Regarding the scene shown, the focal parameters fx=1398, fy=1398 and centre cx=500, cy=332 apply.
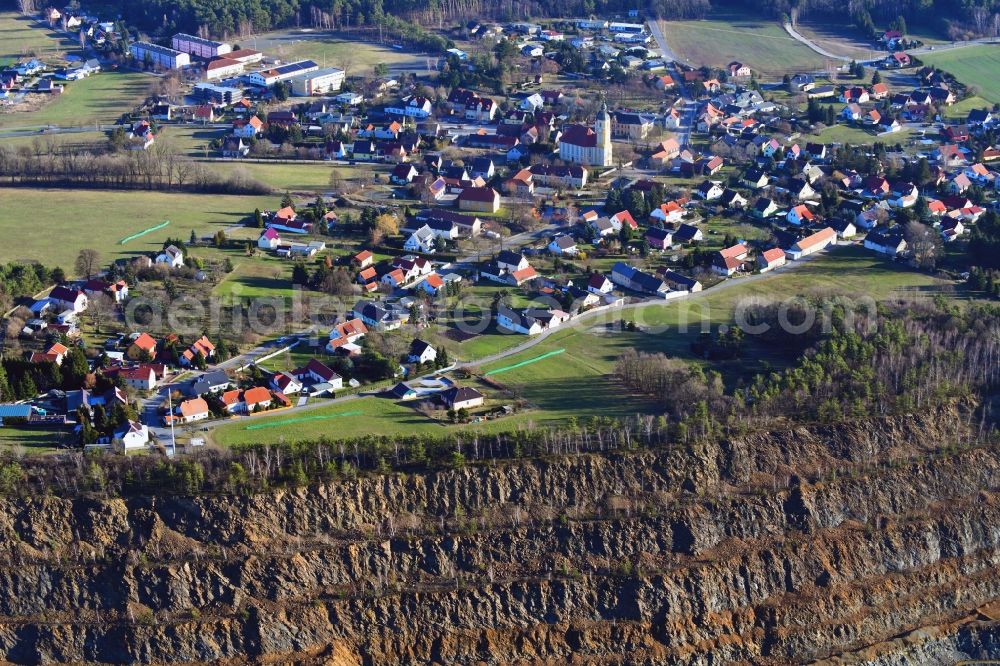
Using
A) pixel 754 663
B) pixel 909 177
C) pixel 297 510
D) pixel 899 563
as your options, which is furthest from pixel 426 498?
pixel 909 177

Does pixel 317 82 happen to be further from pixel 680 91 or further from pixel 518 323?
pixel 518 323

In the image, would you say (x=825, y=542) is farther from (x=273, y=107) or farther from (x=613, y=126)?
(x=273, y=107)

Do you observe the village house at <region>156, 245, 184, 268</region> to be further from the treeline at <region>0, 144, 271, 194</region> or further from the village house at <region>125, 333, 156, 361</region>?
the treeline at <region>0, 144, 271, 194</region>

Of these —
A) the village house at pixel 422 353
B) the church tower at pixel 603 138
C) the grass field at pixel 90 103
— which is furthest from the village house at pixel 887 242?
the grass field at pixel 90 103

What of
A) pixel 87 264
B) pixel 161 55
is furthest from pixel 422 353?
pixel 161 55

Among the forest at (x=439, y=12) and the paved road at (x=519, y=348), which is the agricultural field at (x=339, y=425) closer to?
the paved road at (x=519, y=348)
